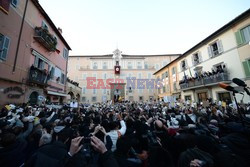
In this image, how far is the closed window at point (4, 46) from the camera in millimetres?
7807

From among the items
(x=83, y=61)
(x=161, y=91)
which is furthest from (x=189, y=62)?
(x=83, y=61)

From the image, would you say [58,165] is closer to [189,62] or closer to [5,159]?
[5,159]

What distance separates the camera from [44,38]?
38.5 feet

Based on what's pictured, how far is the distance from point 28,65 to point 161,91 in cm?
2808

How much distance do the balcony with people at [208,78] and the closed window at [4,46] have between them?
70.5 ft

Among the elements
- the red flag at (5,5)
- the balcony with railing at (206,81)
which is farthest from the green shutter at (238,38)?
the red flag at (5,5)

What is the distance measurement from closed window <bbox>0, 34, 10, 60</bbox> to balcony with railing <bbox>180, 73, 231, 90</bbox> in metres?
21.5

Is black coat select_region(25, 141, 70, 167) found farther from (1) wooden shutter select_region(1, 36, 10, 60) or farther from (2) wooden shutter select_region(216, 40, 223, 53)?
(2) wooden shutter select_region(216, 40, 223, 53)

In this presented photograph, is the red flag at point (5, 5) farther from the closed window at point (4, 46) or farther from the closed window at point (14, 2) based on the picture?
the closed window at point (4, 46)

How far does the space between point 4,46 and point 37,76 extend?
358cm

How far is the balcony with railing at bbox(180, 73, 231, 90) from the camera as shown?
13169 millimetres

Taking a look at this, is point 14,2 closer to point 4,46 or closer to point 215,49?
point 4,46

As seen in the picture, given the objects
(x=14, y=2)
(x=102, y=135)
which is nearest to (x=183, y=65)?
(x=102, y=135)

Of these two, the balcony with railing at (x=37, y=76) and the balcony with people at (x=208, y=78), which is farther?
the balcony with people at (x=208, y=78)
